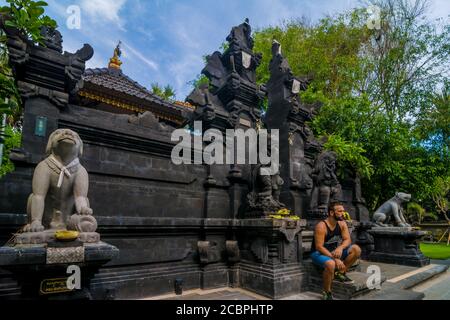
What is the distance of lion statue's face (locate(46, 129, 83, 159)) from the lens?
3662mm

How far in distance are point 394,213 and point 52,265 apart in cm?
1111

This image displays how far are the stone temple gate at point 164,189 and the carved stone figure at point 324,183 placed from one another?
0.10 feet

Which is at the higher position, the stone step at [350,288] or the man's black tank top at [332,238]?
the man's black tank top at [332,238]

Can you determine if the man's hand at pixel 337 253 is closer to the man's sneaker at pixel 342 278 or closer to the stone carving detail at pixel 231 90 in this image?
the man's sneaker at pixel 342 278

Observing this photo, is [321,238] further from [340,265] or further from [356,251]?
[356,251]

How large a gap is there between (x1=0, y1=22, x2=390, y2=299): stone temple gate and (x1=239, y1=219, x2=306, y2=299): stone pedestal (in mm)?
22

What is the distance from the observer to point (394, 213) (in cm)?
1041

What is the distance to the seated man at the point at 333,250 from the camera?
5.11 m

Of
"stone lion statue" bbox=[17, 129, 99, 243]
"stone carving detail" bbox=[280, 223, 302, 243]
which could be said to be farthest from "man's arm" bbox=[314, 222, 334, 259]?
"stone lion statue" bbox=[17, 129, 99, 243]

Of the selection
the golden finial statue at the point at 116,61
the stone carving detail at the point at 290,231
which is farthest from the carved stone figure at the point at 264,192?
the golden finial statue at the point at 116,61

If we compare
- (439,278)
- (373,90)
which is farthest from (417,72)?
(439,278)

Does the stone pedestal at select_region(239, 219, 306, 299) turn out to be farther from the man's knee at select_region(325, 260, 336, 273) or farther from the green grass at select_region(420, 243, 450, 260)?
the green grass at select_region(420, 243, 450, 260)

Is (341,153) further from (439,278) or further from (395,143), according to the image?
(439,278)

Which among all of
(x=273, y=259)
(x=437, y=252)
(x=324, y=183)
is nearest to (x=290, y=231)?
(x=273, y=259)
